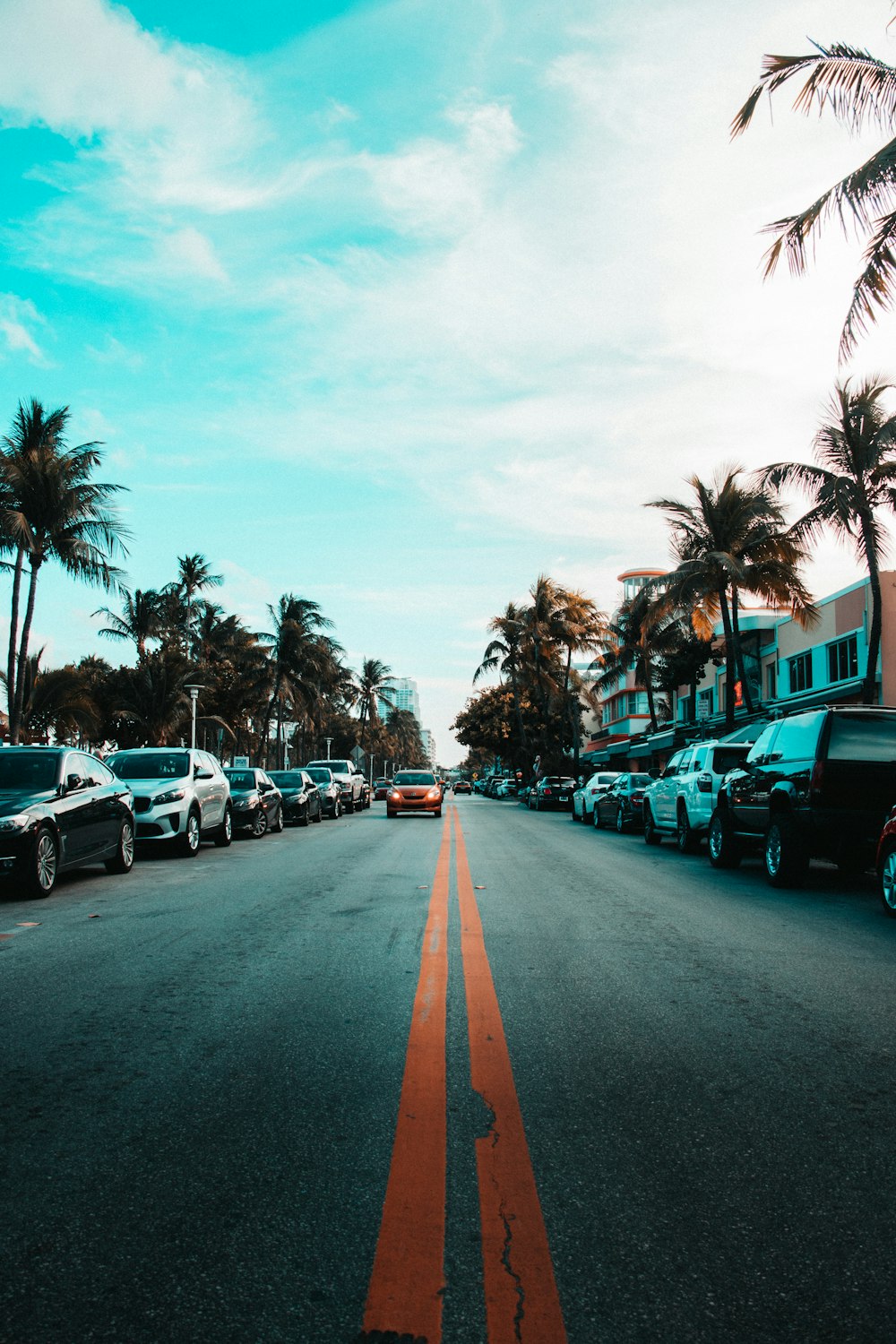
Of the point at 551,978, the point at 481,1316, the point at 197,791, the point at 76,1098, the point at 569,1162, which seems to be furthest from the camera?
the point at 197,791

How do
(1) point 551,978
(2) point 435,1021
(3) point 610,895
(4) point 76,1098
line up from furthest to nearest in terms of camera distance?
(3) point 610,895, (1) point 551,978, (2) point 435,1021, (4) point 76,1098

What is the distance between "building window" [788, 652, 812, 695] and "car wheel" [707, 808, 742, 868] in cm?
2165

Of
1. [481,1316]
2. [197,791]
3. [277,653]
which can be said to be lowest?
[481,1316]

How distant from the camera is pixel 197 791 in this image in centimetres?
1609

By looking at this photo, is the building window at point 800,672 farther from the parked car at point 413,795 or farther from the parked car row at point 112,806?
the parked car row at point 112,806

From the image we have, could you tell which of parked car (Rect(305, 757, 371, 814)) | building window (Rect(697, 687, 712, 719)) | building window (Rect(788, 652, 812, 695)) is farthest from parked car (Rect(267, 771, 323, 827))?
building window (Rect(697, 687, 712, 719))

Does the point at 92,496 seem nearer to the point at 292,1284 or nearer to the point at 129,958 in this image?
the point at 129,958

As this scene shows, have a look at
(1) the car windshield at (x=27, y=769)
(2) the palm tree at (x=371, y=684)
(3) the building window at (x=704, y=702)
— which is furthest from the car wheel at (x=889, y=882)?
(2) the palm tree at (x=371, y=684)

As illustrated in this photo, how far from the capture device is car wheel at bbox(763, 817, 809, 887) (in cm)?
1172

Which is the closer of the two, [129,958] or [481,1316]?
[481,1316]

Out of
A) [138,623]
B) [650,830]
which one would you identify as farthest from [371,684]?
[650,830]

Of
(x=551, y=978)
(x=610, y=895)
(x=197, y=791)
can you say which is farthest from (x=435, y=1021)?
(x=197, y=791)

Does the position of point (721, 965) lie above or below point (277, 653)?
below

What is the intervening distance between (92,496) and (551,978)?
82.4 ft
